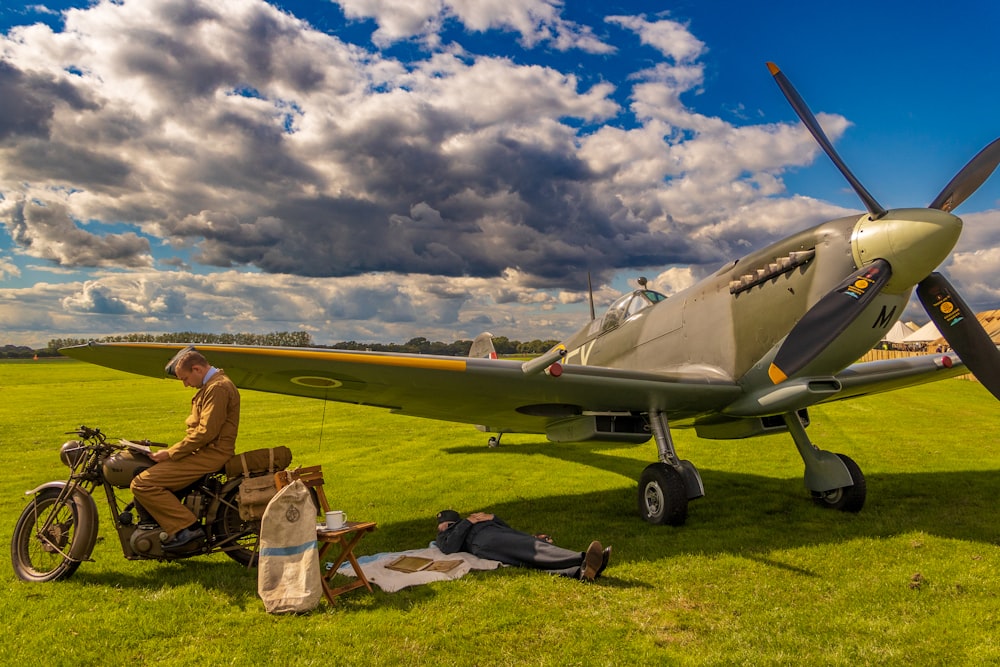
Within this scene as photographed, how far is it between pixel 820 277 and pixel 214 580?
5909 mm

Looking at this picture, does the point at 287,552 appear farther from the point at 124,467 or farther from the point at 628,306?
the point at 628,306

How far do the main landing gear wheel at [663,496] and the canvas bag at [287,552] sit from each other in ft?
11.8

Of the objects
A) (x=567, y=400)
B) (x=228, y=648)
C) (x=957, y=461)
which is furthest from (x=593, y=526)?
(x=957, y=461)

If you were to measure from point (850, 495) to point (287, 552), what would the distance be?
19.7ft

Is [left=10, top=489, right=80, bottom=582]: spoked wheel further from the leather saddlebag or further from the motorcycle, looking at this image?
the leather saddlebag

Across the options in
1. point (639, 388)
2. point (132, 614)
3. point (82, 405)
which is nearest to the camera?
point (132, 614)

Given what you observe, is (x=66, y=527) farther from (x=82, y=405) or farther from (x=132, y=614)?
(x=82, y=405)

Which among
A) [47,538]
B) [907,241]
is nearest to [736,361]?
[907,241]

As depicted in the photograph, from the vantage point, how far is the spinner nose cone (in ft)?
16.3

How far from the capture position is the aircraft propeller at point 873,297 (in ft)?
16.9

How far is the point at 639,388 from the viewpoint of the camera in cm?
608

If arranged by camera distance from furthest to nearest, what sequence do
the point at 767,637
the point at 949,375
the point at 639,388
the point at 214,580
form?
the point at 949,375 < the point at 639,388 < the point at 214,580 < the point at 767,637

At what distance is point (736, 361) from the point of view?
245 inches

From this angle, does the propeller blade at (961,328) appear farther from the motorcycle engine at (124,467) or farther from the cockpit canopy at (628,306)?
the motorcycle engine at (124,467)
